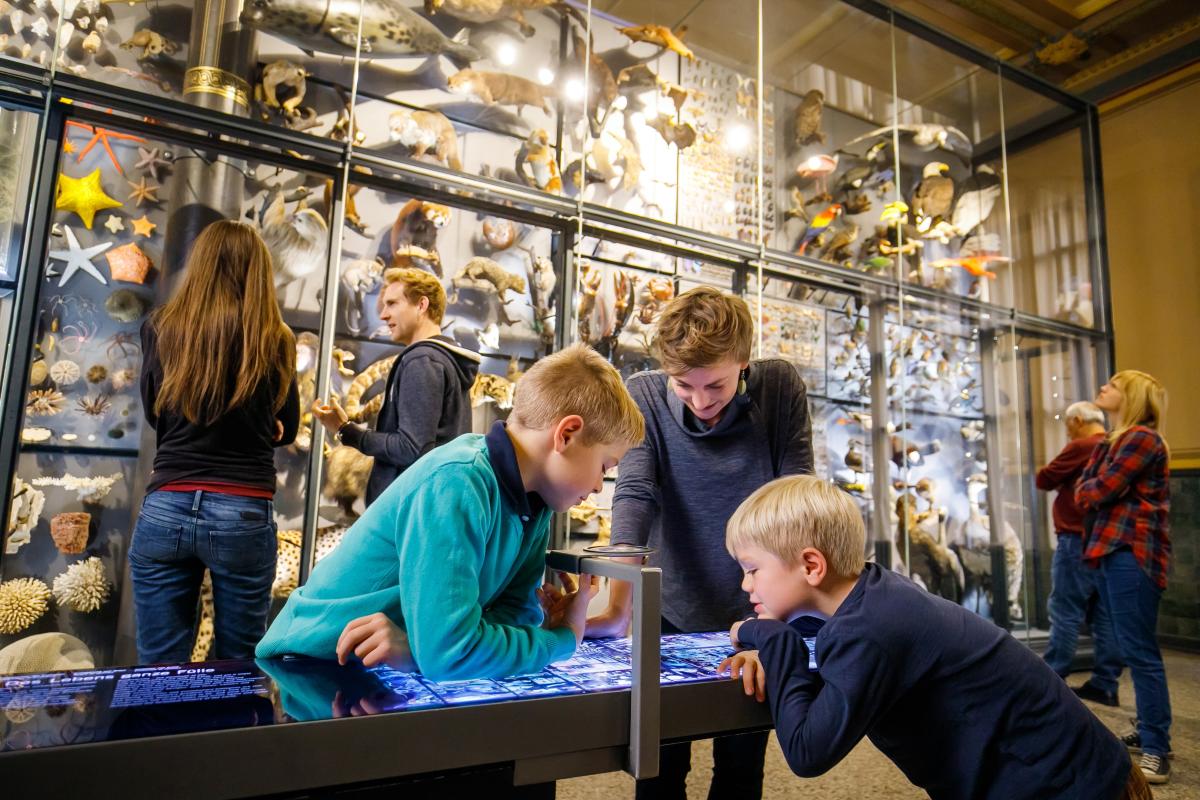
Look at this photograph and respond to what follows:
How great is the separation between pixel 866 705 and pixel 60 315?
278 centimetres

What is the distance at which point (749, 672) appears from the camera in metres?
1.03

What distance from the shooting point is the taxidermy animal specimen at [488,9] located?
11.4 feet

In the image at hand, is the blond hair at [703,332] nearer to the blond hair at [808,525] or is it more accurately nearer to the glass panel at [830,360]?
the blond hair at [808,525]

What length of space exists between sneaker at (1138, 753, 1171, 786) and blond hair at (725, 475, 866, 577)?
2269 mm

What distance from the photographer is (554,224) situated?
3.63 m

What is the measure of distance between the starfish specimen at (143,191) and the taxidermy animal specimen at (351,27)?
2.54 feet

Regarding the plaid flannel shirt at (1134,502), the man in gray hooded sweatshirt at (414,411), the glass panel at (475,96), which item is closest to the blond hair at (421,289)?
the man in gray hooded sweatshirt at (414,411)

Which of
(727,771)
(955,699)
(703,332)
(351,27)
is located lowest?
(727,771)

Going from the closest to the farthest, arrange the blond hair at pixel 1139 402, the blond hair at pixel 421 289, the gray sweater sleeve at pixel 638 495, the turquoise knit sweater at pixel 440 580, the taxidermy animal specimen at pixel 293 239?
1. the turquoise knit sweater at pixel 440 580
2. the gray sweater sleeve at pixel 638 495
3. the blond hair at pixel 421 289
4. the taxidermy animal specimen at pixel 293 239
5. the blond hair at pixel 1139 402

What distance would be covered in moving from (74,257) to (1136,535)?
4087mm

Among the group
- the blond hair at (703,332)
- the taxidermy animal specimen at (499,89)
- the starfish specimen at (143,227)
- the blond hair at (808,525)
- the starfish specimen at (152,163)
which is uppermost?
the taxidermy animal specimen at (499,89)

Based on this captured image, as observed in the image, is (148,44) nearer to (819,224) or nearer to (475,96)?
(475,96)

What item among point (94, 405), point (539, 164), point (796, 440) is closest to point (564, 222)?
point (539, 164)

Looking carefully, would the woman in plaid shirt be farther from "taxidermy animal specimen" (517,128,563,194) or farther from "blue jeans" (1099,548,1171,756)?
"taxidermy animal specimen" (517,128,563,194)
